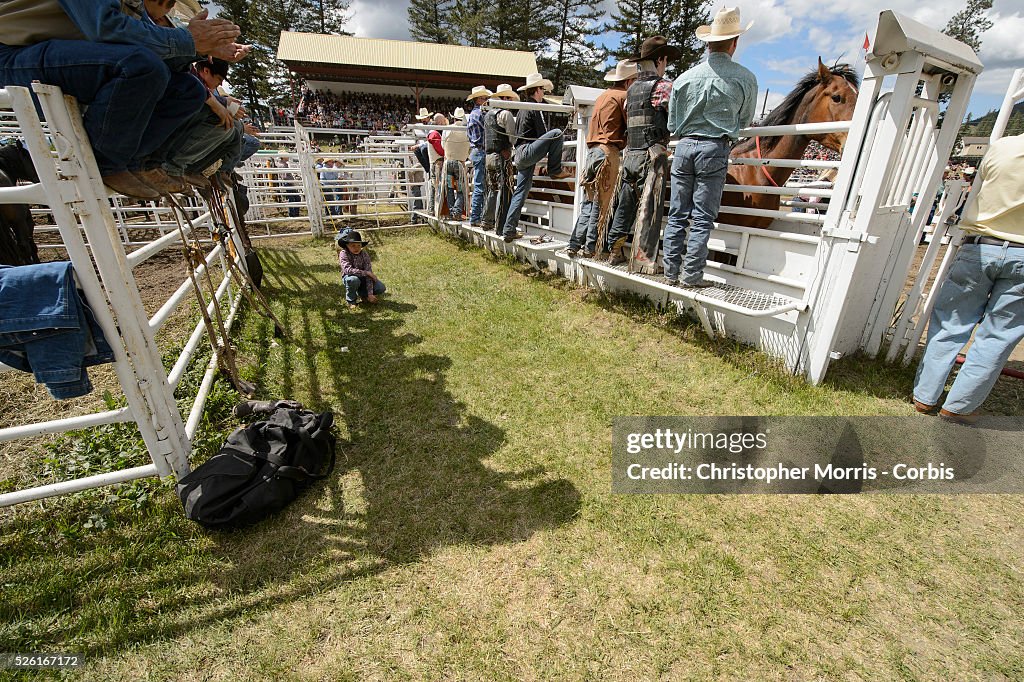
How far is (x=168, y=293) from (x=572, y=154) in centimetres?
621

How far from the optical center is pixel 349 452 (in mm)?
3166

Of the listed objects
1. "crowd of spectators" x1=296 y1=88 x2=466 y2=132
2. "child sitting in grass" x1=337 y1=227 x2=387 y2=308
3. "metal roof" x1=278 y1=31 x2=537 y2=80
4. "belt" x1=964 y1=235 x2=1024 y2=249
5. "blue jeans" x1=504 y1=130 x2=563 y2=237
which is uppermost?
"metal roof" x1=278 y1=31 x2=537 y2=80

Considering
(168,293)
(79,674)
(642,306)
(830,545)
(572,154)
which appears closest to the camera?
(79,674)

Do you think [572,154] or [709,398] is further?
[572,154]

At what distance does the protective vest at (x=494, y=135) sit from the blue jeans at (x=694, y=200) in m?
3.31

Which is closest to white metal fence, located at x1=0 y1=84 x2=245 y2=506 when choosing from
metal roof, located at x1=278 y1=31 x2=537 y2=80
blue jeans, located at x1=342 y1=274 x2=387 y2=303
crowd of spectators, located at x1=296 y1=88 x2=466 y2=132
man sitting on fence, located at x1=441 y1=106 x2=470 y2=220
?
blue jeans, located at x1=342 y1=274 x2=387 y2=303

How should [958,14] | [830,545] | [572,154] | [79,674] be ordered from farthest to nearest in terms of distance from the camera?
[958,14] → [572,154] → [830,545] → [79,674]

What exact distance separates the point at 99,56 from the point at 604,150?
13.8 feet

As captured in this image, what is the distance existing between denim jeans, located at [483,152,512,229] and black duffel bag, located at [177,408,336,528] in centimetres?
484

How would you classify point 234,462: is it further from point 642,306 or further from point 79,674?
point 642,306

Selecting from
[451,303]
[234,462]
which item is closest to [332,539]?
[234,462]

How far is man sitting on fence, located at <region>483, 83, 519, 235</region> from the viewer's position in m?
6.45

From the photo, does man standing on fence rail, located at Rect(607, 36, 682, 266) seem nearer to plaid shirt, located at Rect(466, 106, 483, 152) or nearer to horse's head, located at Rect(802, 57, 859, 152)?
horse's head, located at Rect(802, 57, 859, 152)

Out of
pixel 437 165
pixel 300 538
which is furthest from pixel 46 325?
pixel 437 165
